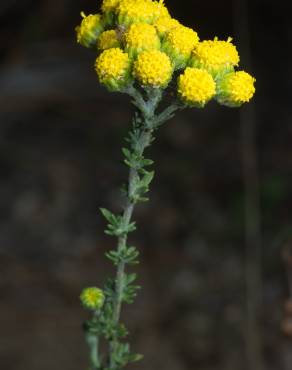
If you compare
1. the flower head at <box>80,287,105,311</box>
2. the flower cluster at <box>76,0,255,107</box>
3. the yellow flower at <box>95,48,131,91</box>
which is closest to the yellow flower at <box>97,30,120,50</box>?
the flower cluster at <box>76,0,255,107</box>

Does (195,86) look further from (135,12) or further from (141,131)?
(135,12)

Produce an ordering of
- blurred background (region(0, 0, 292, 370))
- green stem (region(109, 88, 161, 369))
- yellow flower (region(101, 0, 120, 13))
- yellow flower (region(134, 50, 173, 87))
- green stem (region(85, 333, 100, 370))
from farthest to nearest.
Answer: blurred background (region(0, 0, 292, 370)), green stem (region(85, 333, 100, 370)), yellow flower (region(101, 0, 120, 13)), green stem (region(109, 88, 161, 369)), yellow flower (region(134, 50, 173, 87))

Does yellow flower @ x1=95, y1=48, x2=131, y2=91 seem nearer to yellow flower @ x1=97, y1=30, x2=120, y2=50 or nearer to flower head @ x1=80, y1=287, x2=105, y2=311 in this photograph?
yellow flower @ x1=97, y1=30, x2=120, y2=50

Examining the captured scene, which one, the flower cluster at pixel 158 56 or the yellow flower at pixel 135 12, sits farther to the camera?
the yellow flower at pixel 135 12

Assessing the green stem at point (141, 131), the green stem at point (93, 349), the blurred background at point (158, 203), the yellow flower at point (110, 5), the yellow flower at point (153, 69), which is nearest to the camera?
the yellow flower at point (153, 69)

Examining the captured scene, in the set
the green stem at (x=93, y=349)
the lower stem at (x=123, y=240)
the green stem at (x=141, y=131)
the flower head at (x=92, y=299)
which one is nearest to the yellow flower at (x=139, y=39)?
the green stem at (x=141, y=131)

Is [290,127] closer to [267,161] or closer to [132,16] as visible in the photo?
[267,161]

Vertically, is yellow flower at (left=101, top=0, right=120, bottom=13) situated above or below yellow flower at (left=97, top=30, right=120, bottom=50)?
above

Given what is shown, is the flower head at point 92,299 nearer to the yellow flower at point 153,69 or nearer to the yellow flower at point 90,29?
the yellow flower at point 153,69

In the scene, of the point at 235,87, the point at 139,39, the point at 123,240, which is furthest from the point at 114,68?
the point at 123,240
